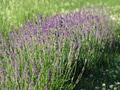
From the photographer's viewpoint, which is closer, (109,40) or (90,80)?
(90,80)

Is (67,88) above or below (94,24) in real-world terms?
below

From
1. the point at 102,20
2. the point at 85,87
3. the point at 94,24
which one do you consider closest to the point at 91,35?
the point at 94,24

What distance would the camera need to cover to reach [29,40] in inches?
141

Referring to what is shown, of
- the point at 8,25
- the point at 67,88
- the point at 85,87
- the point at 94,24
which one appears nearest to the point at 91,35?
the point at 94,24

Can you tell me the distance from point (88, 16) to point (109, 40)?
2.15ft

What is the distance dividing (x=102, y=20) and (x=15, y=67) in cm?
289

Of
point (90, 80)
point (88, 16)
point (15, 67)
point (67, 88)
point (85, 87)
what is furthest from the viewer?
point (88, 16)

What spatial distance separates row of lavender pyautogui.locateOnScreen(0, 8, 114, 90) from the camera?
9.92 ft

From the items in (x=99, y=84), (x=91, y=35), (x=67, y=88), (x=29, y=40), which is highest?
(x=29, y=40)

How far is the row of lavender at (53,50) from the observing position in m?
3.02

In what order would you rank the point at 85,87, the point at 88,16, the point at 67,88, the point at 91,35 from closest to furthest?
the point at 67,88 → the point at 85,87 → the point at 91,35 → the point at 88,16

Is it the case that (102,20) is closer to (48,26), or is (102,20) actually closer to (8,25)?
(48,26)

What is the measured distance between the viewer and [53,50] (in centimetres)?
368

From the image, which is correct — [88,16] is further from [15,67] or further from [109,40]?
[15,67]
